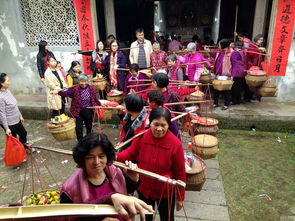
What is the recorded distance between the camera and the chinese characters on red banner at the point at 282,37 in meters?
5.69

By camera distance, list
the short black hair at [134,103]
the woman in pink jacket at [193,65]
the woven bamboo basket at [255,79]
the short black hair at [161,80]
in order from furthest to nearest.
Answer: the woman in pink jacket at [193,65]
the woven bamboo basket at [255,79]
the short black hair at [161,80]
the short black hair at [134,103]

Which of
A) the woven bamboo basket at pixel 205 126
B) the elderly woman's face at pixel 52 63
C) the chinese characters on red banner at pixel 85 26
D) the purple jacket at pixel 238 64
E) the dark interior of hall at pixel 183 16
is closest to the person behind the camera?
the woven bamboo basket at pixel 205 126

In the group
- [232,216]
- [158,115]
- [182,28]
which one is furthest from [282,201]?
[182,28]

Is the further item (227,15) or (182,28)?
(182,28)

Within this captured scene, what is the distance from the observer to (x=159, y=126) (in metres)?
2.26

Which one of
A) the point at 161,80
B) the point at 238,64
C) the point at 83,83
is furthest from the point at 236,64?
the point at 83,83

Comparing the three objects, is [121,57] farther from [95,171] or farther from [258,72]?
[95,171]

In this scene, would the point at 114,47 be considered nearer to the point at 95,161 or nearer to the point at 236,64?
the point at 236,64

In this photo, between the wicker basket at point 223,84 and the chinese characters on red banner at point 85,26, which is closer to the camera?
the wicker basket at point 223,84

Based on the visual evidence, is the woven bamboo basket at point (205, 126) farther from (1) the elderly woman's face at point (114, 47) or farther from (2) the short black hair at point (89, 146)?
(1) the elderly woman's face at point (114, 47)

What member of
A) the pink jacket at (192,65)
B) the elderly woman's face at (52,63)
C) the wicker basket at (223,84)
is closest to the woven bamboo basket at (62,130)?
the elderly woman's face at (52,63)

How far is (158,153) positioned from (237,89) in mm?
4547

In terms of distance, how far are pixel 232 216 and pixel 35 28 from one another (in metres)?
7.08

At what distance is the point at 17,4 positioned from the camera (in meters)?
7.06
